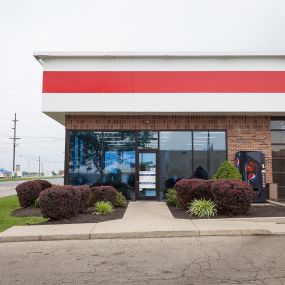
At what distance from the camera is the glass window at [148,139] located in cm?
1781

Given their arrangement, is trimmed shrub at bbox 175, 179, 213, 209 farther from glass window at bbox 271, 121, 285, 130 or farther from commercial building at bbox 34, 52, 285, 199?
glass window at bbox 271, 121, 285, 130

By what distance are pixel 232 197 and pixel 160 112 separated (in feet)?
20.4

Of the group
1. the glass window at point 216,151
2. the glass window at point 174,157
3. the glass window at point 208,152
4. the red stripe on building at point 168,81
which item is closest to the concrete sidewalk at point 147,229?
the glass window at point 174,157

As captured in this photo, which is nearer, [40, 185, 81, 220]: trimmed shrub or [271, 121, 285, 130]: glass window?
[40, 185, 81, 220]: trimmed shrub

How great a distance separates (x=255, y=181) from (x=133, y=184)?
18.0ft

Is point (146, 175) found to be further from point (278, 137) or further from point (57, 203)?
point (57, 203)

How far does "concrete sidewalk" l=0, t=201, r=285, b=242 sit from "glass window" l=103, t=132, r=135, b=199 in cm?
583

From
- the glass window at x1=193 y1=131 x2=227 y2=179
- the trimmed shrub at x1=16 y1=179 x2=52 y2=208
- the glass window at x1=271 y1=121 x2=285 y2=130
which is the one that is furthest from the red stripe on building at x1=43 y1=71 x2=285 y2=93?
the trimmed shrub at x1=16 y1=179 x2=52 y2=208

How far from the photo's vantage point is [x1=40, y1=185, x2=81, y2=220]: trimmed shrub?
1152cm

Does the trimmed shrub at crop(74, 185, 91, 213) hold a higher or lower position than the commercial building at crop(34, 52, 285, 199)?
lower

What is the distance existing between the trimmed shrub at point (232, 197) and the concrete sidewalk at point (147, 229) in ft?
2.42

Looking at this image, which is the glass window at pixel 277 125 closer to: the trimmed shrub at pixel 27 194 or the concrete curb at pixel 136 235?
the concrete curb at pixel 136 235

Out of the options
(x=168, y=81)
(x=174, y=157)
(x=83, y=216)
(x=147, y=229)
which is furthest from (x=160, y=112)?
(x=147, y=229)

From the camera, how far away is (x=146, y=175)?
17.8 metres
